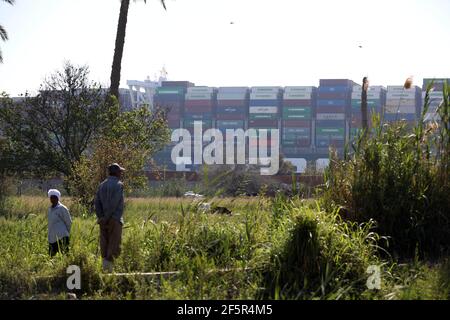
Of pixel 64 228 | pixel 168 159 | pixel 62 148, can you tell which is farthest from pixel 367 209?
pixel 168 159

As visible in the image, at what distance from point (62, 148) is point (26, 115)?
266cm

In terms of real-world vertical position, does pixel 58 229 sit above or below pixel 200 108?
below

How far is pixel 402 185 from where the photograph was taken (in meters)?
8.88

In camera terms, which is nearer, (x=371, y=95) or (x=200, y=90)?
(x=371, y=95)

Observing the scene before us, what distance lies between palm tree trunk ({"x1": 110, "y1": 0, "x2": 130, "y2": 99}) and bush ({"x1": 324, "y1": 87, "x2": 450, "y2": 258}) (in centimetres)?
1594

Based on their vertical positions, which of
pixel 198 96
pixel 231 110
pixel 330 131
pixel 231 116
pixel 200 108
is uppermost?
pixel 198 96

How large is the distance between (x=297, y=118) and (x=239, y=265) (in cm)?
12947

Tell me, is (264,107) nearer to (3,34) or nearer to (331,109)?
(331,109)

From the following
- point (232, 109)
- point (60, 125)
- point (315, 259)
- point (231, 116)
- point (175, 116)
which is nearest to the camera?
point (315, 259)

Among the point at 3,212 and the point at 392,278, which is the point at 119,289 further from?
the point at 3,212

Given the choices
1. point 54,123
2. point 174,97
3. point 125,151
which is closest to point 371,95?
point 174,97

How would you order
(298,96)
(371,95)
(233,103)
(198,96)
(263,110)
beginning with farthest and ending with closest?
(198,96), (233,103), (263,110), (298,96), (371,95)

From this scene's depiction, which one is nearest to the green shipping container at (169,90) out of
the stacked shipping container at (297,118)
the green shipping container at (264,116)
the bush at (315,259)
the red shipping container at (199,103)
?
the red shipping container at (199,103)
